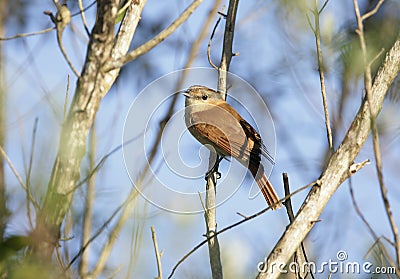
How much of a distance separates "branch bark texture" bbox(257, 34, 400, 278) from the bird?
1650 mm

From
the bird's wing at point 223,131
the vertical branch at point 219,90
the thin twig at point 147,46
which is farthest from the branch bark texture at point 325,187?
the bird's wing at point 223,131

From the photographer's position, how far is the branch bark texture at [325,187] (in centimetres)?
247

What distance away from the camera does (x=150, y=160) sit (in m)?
2.58

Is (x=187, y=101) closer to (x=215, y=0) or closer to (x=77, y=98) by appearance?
(x=215, y=0)

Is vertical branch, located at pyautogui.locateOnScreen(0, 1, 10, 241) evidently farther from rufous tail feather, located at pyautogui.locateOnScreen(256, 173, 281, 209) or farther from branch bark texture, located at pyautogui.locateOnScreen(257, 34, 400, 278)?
rufous tail feather, located at pyautogui.locateOnScreen(256, 173, 281, 209)

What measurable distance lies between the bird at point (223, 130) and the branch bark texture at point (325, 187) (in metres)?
1.65

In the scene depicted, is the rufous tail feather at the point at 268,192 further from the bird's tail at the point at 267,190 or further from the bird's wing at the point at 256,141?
the bird's wing at the point at 256,141

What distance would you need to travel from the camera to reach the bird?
4.46 meters

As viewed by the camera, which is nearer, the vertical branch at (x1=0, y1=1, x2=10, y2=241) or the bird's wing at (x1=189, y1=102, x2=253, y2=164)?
the vertical branch at (x1=0, y1=1, x2=10, y2=241)

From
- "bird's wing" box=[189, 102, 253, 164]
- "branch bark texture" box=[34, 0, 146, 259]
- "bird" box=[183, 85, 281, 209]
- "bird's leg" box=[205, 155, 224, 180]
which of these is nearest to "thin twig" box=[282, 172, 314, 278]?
"bird's leg" box=[205, 155, 224, 180]

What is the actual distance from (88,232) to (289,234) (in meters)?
0.84

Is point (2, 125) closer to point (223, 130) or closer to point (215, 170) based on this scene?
point (215, 170)

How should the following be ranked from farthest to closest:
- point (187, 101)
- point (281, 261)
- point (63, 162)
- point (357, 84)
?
1. point (187, 101)
2. point (357, 84)
3. point (281, 261)
4. point (63, 162)

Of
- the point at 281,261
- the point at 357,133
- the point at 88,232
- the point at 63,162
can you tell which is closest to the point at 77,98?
the point at 63,162
